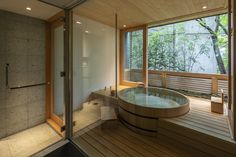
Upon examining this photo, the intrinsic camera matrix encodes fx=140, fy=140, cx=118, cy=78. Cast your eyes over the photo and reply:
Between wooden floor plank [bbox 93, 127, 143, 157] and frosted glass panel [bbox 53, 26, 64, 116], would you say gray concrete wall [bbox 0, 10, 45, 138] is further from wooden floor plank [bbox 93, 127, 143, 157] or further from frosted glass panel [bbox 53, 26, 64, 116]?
wooden floor plank [bbox 93, 127, 143, 157]

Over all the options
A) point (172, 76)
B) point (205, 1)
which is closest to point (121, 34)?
point (172, 76)

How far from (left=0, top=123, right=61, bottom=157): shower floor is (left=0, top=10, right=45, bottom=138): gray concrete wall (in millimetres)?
166

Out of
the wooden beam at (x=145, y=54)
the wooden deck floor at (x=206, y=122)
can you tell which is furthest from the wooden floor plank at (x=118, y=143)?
the wooden beam at (x=145, y=54)

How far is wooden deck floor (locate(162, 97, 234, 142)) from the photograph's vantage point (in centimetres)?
179

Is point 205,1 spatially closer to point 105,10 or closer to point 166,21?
point 166,21

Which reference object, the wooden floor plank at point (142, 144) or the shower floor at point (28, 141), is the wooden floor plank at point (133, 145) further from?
the shower floor at point (28, 141)

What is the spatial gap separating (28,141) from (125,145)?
1.82 metres

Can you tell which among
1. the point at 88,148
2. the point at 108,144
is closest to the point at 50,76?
the point at 88,148

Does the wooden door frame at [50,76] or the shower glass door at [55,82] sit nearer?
the shower glass door at [55,82]

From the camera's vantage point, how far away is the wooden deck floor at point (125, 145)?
1763 millimetres

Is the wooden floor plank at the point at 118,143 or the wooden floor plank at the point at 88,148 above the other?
the wooden floor plank at the point at 118,143

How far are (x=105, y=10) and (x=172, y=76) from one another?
2852 mm

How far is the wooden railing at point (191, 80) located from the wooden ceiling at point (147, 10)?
62.8 inches

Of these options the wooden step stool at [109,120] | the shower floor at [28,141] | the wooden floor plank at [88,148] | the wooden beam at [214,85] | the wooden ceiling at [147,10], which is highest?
the wooden ceiling at [147,10]
